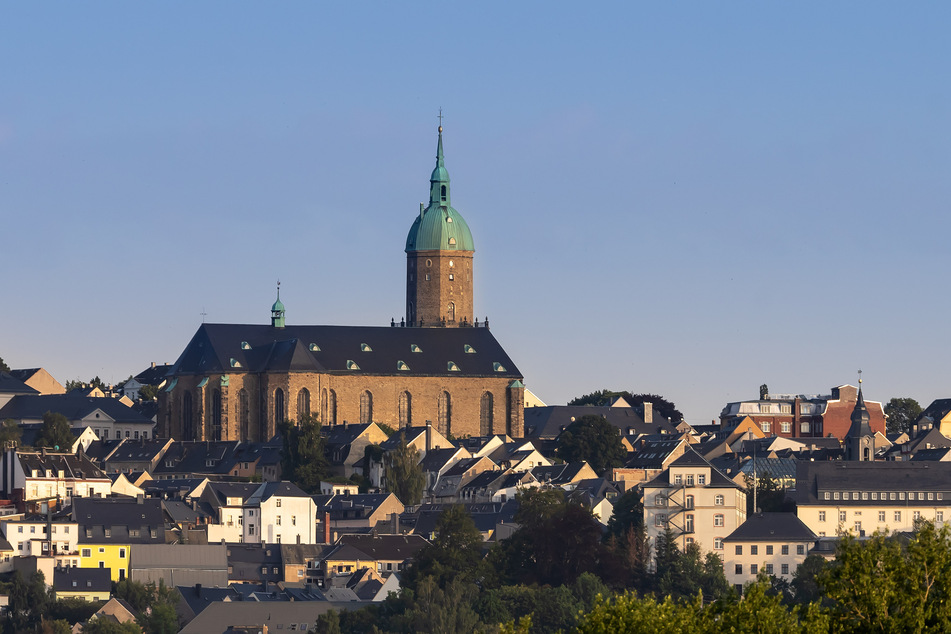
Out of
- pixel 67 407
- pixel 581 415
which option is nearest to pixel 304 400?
pixel 67 407

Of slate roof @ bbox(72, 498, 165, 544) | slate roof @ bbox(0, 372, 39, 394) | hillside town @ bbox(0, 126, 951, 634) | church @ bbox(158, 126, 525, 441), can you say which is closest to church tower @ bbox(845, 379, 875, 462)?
hillside town @ bbox(0, 126, 951, 634)

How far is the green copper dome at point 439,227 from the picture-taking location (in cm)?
15788

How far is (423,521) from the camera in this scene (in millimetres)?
114188

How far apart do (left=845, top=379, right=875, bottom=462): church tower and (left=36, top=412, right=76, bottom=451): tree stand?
40.8 m

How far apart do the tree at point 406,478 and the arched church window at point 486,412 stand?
19.9 metres

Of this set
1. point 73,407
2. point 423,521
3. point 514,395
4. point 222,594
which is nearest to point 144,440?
point 73,407

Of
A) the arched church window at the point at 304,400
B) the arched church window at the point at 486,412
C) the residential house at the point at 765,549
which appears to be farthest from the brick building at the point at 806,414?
the residential house at the point at 765,549

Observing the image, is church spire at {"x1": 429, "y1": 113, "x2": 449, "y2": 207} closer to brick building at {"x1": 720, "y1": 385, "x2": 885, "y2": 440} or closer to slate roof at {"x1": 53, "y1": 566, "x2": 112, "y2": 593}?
brick building at {"x1": 720, "y1": 385, "x2": 885, "y2": 440}

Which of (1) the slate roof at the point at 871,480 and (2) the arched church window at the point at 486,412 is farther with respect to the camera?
(2) the arched church window at the point at 486,412

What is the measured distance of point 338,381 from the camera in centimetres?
14612

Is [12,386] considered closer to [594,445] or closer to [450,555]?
[594,445]

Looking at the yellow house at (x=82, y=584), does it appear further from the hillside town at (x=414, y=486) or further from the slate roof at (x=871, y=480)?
the slate roof at (x=871, y=480)

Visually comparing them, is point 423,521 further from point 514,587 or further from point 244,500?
point 514,587

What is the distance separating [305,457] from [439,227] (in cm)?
3104
